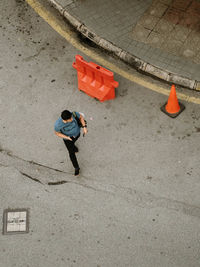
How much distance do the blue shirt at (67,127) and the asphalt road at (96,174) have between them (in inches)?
34.6

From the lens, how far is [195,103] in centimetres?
787

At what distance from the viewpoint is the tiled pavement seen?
8.34 m

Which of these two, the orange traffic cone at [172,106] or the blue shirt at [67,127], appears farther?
the orange traffic cone at [172,106]

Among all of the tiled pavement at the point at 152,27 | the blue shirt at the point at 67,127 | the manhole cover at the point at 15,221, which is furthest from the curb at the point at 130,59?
the manhole cover at the point at 15,221

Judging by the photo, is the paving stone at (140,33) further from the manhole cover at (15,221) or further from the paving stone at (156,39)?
the manhole cover at (15,221)

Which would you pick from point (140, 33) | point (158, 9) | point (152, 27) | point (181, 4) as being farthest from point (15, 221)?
point (181, 4)

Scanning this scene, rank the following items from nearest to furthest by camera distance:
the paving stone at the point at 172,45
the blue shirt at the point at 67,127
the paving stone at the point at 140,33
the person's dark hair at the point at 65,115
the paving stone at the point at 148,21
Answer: the person's dark hair at the point at 65,115
the blue shirt at the point at 67,127
the paving stone at the point at 172,45
the paving stone at the point at 140,33
the paving stone at the point at 148,21

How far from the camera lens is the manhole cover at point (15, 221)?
670cm

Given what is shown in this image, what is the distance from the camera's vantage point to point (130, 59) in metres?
8.46

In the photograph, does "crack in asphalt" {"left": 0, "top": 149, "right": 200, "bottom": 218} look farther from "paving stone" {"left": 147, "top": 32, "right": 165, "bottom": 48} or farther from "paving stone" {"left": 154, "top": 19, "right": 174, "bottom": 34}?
"paving stone" {"left": 154, "top": 19, "right": 174, "bottom": 34}

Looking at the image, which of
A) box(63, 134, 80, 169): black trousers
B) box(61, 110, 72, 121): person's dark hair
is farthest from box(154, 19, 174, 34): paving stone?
box(61, 110, 72, 121): person's dark hair

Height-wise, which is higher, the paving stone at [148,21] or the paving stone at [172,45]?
the paving stone at [148,21]

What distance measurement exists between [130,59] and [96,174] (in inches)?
101

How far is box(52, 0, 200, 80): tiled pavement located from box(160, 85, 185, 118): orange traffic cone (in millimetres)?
711
